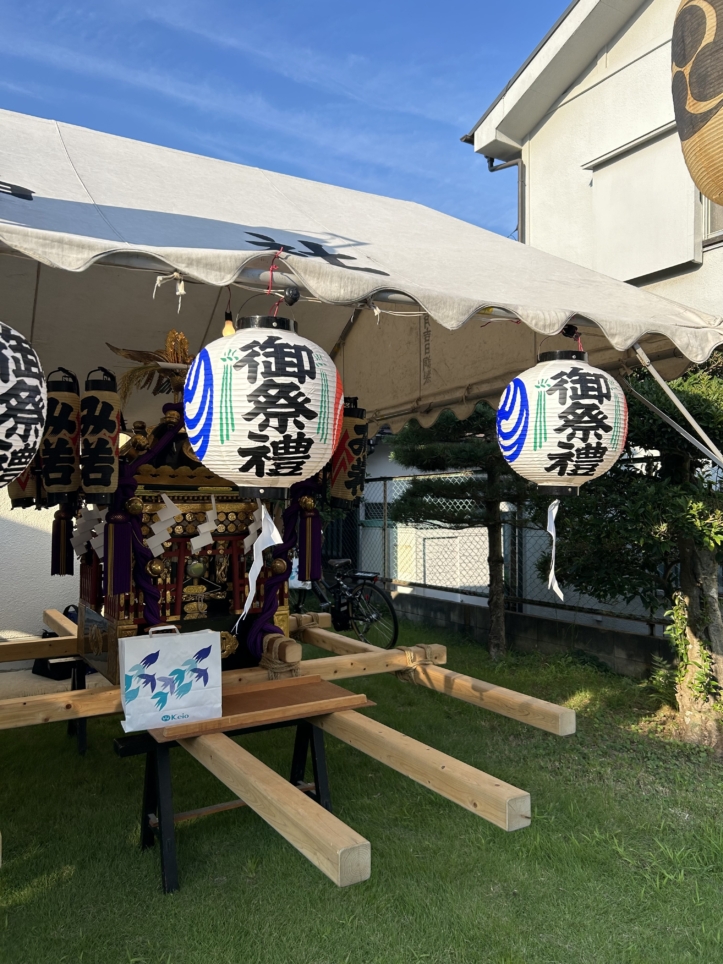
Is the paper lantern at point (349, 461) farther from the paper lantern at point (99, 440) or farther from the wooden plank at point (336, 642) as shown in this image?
the paper lantern at point (99, 440)

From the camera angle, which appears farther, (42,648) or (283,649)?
(42,648)

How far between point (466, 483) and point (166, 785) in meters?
4.72

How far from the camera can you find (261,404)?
2.57 meters

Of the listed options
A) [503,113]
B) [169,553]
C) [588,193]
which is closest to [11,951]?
[169,553]

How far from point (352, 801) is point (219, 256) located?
333cm

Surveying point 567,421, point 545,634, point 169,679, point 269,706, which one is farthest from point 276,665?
point 545,634

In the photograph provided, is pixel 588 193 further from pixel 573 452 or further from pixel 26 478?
pixel 26 478

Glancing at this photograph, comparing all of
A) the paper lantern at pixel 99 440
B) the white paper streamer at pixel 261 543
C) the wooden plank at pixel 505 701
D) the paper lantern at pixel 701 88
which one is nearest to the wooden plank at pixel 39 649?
the paper lantern at pixel 99 440

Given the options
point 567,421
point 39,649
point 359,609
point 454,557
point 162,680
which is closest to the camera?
point 162,680

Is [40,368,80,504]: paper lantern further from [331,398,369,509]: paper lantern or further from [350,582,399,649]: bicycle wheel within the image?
[350,582,399,649]: bicycle wheel

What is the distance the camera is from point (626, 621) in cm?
709

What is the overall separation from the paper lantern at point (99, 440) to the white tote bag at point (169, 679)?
0.79m

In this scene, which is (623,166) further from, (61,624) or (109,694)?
(109,694)

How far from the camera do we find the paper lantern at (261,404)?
2582 mm
